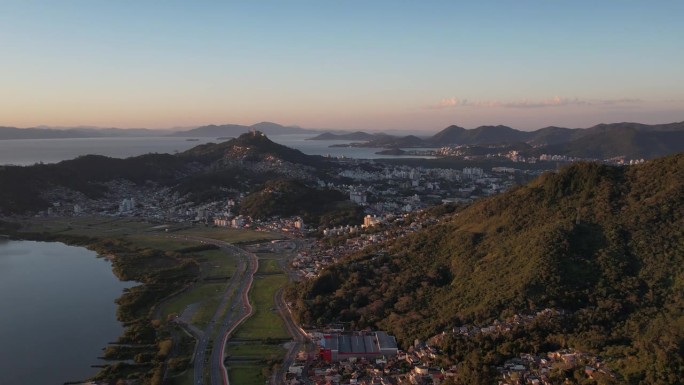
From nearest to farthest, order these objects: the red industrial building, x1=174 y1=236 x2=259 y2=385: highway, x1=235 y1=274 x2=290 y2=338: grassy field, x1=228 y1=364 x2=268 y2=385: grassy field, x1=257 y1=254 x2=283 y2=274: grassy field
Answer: x1=228 y1=364 x2=268 y2=385: grassy field, x1=174 y1=236 x2=259 y2=385: highway, the red industrial building, x1=235 y1=274 x2=290 y2=338: grassy field, x1=257 y1=254 x2=283 y2=274: grassy field

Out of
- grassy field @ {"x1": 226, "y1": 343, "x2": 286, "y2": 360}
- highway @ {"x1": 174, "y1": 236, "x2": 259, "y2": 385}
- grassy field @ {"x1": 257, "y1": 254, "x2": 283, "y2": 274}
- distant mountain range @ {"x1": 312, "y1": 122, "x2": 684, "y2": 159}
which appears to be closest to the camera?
highway @ {"x1": 174, "y1": 236, "x2": 259, "y2": 385}

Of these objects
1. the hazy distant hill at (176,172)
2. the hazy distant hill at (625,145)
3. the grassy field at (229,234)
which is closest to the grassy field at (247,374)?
the grassy field at (229,234)

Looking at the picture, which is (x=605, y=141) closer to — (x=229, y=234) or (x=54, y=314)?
(x=229, y=234)

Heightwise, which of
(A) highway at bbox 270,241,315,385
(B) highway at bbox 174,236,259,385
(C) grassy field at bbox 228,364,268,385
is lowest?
(B) highway at bbox 174,236,259,385

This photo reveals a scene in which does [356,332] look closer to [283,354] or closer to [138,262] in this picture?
[283,354]

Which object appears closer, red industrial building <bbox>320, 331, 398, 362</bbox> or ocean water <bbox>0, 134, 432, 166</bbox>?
red industrial building <bbox>320, 331, 398, 362</bbox>

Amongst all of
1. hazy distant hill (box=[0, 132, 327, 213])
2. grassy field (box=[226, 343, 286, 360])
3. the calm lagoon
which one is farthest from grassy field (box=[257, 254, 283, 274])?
hazy distant hill (box=[0, 132, 327, 213])

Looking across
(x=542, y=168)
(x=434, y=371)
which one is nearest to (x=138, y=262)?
(x=434, y=371)

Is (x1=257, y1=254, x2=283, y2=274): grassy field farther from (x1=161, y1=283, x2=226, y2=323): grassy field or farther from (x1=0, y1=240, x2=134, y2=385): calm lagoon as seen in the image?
(x1=0, y1=240, x2=134, y2=385): calm lagoon
